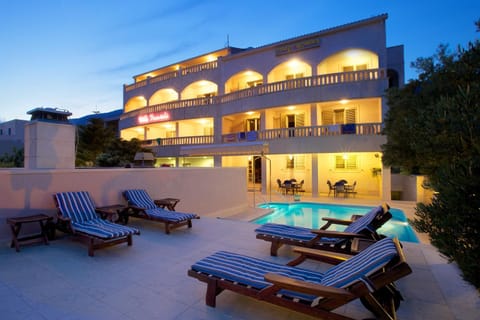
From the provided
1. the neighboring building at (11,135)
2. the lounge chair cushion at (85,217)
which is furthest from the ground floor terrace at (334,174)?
the neighboring building at (11,135)

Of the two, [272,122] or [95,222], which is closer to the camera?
[95,222]

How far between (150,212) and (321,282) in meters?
5.03

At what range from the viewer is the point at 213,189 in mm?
10094

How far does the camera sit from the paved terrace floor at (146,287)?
2783mm

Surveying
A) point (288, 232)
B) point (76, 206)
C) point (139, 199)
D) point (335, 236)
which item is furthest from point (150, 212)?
Answer: point (335, 236)

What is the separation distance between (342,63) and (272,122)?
21.9ft

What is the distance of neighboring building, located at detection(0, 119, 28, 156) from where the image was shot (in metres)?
35.9

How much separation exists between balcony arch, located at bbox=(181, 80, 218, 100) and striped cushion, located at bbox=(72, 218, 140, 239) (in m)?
20.5

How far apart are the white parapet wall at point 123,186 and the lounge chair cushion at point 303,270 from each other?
4571 mm

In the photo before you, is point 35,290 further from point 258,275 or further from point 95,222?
point 258,275

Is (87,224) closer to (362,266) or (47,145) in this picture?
(47,145)

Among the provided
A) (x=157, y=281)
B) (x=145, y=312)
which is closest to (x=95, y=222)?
(x=157, y=281)

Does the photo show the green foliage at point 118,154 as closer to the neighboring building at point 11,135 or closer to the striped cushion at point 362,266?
the striped cushion at point 362,266

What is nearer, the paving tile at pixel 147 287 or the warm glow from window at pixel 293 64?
the paving tile at pixel 147 287
